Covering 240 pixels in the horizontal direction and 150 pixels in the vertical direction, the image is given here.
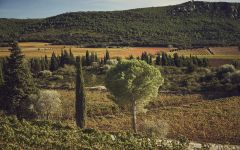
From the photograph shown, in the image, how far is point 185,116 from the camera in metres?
63.3

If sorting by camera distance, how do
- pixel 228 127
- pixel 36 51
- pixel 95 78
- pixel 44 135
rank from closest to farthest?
pixel 44 135 < pixel 228 127 < pixel 95 78 < pixel 36 51

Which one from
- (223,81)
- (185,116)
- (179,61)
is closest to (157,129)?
(185,116)

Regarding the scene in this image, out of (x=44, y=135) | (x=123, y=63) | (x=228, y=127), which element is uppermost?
(x=123, y=63)

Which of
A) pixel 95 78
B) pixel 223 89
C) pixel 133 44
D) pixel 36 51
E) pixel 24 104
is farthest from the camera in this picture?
pixel 133 44

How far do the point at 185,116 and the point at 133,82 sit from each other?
1091cm

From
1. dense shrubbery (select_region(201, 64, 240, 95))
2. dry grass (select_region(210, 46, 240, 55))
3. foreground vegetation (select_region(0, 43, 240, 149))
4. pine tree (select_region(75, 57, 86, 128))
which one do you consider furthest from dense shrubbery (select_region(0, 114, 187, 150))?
dry grass (select_region(210, 46, 240, 55))

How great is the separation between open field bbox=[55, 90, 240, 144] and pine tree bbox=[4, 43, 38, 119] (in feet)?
29.2

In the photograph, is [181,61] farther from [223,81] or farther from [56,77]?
[56,77]

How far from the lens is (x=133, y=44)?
18062 centimetres

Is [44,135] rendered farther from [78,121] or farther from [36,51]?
[36,51]

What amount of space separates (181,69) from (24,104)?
49367 mm

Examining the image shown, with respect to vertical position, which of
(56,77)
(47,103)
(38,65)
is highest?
(38,65)

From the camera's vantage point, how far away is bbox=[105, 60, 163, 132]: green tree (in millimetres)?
56469

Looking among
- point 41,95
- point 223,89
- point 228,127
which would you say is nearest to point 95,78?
point 223,89
